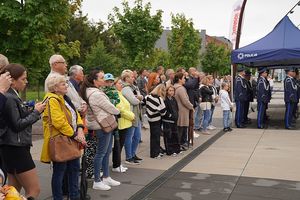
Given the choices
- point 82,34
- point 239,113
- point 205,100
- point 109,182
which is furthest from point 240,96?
point 82,34

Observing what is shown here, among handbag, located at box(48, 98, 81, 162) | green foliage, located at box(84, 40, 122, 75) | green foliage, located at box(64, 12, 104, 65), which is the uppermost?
green foliage, located at box(64, 12, 104, 65)

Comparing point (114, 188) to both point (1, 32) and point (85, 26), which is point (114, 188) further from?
point (85, 26)

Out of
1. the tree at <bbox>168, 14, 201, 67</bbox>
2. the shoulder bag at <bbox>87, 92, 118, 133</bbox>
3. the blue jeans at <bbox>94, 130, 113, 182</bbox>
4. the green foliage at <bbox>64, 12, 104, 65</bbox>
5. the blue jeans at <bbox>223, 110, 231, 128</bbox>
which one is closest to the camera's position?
the shoulder bag at <bbox>87, 92, 118, 133</bbox>

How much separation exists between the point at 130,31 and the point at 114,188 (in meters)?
15.3

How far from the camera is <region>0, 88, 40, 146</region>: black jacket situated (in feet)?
12.6

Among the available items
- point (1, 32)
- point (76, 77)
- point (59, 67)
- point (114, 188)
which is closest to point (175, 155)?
point (114, 188)

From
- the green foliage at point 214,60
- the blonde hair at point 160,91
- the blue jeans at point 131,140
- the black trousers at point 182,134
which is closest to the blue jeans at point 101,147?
the blue jeans at point 131,140

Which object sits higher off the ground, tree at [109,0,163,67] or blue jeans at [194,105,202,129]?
tree at [109,0,163,67]

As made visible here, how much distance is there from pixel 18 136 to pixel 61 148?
61cm

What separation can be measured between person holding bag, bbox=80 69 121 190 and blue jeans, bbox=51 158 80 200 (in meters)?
0.88

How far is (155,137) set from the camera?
26.1 feet

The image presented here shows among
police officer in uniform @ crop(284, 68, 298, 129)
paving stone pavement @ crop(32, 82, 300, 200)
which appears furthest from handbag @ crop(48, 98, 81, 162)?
police officer in uniform @ crop(284, 68, 298, 129)

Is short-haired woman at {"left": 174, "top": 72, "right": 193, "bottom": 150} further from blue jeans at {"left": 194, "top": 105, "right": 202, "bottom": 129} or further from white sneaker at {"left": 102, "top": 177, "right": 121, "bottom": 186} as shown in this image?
blue jeans at {"left": 194, "top": 105, "right": 202, "bottom": 129}

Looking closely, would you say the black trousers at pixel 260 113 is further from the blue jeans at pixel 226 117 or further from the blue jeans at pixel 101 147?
the blue jeans at pixel 101 147
